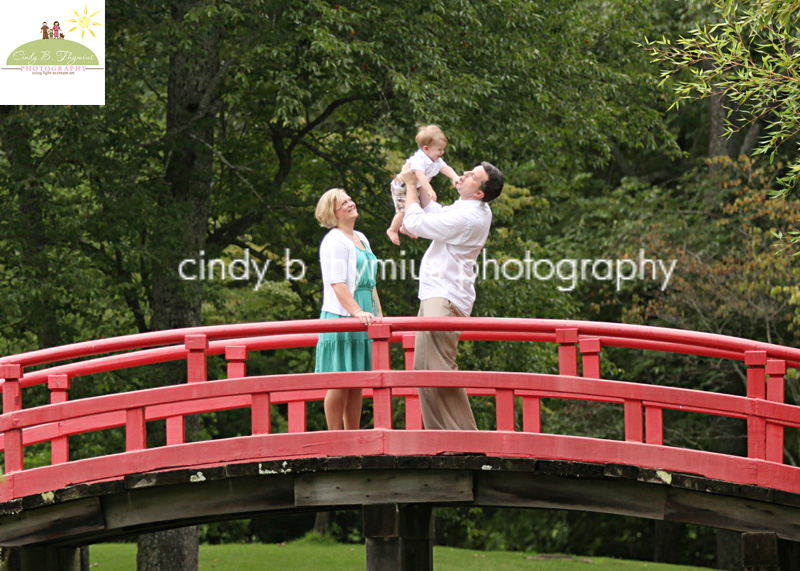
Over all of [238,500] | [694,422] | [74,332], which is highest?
[74,332]

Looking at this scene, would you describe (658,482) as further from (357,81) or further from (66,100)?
(66,100)

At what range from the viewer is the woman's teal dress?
7.01 m

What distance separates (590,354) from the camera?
658 cm

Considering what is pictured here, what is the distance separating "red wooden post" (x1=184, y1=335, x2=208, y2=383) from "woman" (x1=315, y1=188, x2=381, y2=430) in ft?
2.56

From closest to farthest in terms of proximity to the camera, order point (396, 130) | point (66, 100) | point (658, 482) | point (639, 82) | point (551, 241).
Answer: point (658, 482) < point (66, 100) < point (396, 130) < point (639, 82) < point (551, 241)

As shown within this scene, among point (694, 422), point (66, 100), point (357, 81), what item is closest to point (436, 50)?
point (357, 81)

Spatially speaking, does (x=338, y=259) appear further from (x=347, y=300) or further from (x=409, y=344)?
(x=409, y=344)

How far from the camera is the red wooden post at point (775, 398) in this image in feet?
21.7

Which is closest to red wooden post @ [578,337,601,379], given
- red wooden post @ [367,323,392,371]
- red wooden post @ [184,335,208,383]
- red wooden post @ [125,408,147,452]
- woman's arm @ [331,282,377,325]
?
red wooden post @ [367,323,392,371]

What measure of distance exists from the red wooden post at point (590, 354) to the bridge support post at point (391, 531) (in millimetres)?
1475

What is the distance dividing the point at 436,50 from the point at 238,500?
7.03 m

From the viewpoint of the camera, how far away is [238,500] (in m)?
6.85

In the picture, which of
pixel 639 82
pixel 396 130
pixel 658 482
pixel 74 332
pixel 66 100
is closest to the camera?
pixel 658 482

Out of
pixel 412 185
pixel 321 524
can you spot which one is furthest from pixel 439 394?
pixel 321 524
